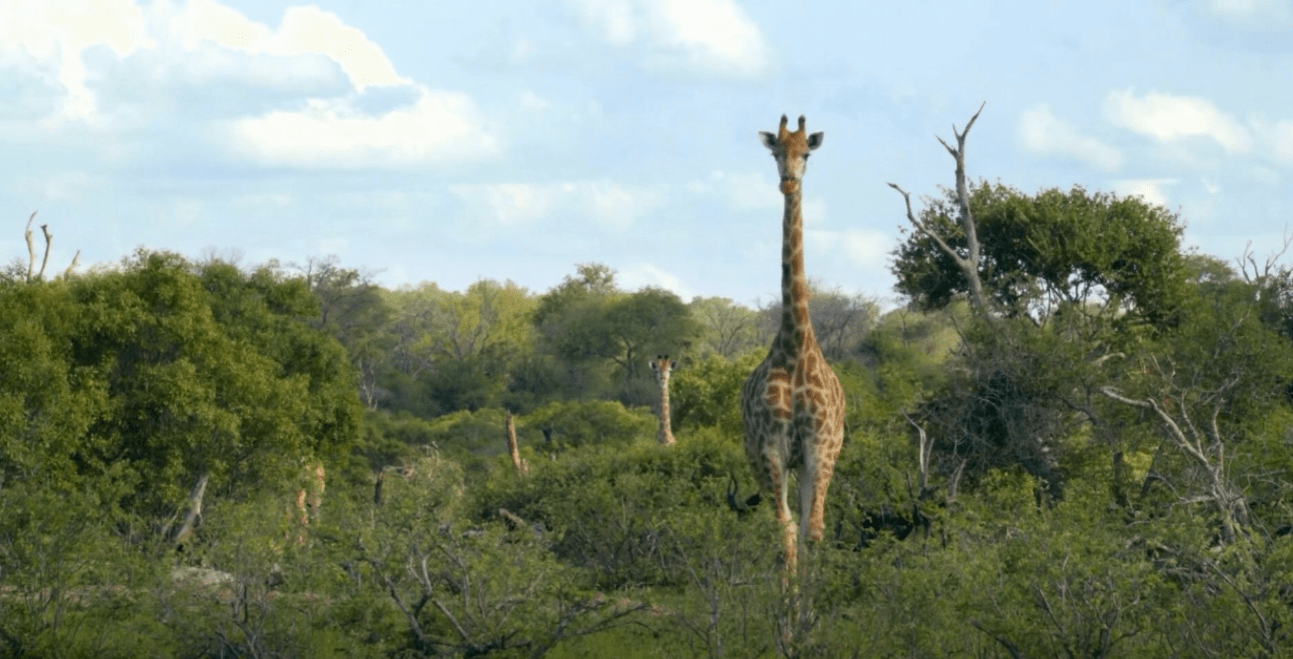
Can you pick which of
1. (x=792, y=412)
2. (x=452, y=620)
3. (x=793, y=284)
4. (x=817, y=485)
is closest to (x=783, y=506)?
(x=817, y=485)

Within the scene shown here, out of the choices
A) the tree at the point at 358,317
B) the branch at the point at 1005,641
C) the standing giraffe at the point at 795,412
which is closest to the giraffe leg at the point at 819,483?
the standing giraffe at the point at 795,412

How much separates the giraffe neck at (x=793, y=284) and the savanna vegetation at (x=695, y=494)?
130 centimetres

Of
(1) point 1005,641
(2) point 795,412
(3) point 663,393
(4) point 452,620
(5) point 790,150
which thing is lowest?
(1) point 1005,641

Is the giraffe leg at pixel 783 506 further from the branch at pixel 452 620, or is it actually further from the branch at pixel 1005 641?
the branch at pixel 452 620

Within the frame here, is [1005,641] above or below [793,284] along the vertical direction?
A: below

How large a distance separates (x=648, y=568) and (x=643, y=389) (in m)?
39.8

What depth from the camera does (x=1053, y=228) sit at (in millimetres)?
25516

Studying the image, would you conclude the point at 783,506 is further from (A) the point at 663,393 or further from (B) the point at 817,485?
(A) the point at 663,393

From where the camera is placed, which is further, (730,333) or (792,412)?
(730,333)

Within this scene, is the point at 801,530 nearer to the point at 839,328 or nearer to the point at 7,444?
the point at 7,444

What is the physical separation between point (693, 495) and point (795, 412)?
534 cm

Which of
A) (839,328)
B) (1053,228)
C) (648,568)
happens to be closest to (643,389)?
(839,328)

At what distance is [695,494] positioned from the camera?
16.1 meters

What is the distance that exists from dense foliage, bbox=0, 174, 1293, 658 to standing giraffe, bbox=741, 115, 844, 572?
1.87ft
